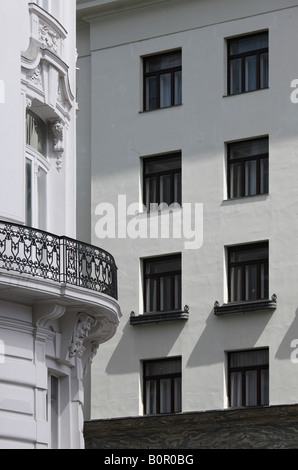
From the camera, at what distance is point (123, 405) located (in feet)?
161

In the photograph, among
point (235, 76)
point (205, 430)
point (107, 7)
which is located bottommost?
point (205, 430)

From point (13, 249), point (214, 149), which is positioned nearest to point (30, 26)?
point (13, 249)

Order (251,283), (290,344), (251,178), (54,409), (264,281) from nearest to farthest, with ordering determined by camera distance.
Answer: (54,409)
(290,344)
(264,281)
(251,283)
(251,178)

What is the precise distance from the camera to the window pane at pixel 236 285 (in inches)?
1897

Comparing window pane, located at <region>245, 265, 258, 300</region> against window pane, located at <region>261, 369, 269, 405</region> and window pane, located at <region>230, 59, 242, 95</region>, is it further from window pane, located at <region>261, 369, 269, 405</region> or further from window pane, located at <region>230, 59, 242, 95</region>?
window pane, located at <region>230, 59, 242, 95</region>

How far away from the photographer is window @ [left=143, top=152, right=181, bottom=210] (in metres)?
49.7

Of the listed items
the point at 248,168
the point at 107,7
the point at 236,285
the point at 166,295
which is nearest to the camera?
the point at 236,285

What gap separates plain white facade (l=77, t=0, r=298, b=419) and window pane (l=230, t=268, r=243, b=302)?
9.9 inches

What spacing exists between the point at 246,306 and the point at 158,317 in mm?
2642

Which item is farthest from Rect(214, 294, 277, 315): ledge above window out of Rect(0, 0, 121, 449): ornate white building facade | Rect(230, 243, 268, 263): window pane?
Rect(0, 0, 121, 449): ornate white building facade

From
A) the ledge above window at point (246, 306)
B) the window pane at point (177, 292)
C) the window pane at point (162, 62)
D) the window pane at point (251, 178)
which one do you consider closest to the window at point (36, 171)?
the ledge above window at point (246, 306)

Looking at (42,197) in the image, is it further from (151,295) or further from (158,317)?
(151,295)

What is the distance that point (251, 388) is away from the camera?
157 feet

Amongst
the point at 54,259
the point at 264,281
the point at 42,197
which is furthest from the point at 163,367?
the point at 54,259
